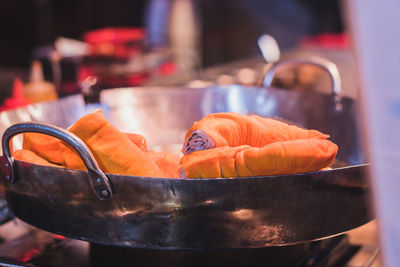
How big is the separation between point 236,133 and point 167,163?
4.4 inches

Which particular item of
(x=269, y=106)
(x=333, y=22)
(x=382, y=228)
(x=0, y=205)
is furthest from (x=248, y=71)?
(x=333, y=22)

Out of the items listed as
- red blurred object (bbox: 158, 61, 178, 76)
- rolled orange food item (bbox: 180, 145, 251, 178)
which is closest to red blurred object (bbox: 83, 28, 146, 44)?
red blurred object (bbox: 158, 61, 178, 76)

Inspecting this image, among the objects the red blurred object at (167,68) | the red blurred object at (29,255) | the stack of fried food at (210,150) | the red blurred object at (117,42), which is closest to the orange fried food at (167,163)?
the stack of fried food at (210,150)

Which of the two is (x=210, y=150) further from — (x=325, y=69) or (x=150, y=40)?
(x=150, y=40)

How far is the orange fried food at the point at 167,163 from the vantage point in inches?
27.3

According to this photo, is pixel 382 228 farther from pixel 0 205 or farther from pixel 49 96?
pixel 49 96

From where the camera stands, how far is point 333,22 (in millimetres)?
6105

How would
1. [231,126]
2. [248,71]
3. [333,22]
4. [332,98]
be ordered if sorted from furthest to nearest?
[333,22] < [248,71] < [332,98] < [231,126]

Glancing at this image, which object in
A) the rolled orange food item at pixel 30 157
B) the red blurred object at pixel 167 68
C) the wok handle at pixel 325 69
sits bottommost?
the red blurred object at pixel 167 68

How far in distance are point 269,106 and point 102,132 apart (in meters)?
0.58

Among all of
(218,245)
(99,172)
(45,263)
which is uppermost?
(99,172)

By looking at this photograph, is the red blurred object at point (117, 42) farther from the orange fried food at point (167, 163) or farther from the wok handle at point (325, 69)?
the orange fried food at point (167, 163)

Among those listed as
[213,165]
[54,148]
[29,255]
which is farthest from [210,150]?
[29,255]

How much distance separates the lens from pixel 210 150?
641 millimetres
